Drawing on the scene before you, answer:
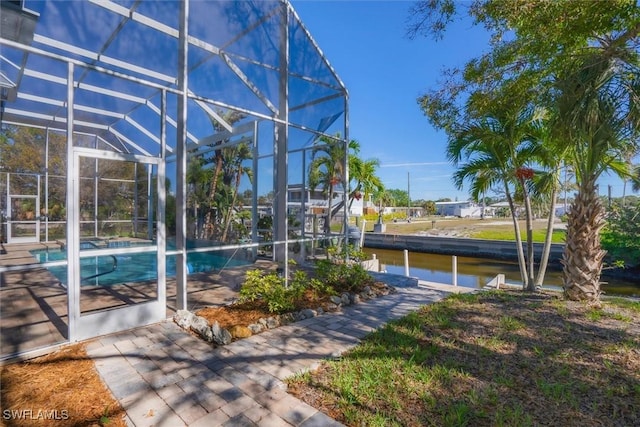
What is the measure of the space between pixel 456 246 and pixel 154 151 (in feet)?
51.0

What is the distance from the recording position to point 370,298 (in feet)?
16.5

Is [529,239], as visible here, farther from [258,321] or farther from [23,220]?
[23,220]

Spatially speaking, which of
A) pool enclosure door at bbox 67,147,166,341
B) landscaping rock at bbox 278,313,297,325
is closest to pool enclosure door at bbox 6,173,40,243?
pool enclosure door at bbox 67,147,166,341

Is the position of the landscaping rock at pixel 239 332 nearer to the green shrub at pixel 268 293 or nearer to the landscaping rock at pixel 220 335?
the landscaping rock at pixel 220 335

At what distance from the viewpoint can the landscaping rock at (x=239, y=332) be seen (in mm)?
3302

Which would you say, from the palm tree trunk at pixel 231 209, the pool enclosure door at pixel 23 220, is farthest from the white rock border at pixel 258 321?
the pool enclosure door at pixel 23 220

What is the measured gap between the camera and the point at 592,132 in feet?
13.5

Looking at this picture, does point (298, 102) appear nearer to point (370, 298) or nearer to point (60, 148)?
point (370, 298)

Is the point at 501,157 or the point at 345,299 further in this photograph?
the point at 501,157

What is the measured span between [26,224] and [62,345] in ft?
28.2

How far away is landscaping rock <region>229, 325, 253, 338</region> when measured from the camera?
3302 mm

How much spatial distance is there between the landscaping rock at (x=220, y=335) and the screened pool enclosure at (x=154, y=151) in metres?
0.98

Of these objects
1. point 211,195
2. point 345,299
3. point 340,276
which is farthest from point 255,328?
point 211,195

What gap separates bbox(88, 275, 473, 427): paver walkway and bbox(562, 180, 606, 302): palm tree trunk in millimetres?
3300
